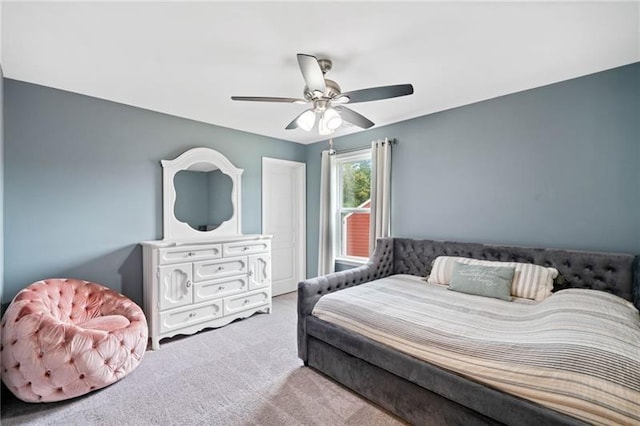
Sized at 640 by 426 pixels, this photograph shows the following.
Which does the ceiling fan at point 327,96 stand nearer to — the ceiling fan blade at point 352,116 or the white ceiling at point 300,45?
the ceiling fan blade at point 352,116

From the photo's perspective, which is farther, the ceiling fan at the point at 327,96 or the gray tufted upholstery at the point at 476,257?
the gray tufted upholstery at the point at 476,257

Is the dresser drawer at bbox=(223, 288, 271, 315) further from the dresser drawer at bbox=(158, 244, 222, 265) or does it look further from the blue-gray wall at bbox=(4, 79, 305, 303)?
the blue-gray wall at bbox=(4, 79, 305, 303)

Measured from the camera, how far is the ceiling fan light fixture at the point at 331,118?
7.23ft

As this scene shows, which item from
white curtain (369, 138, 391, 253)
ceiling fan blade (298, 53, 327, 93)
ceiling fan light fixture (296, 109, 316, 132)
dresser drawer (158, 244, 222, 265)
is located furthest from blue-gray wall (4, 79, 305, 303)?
white curtain (369, 138, 391, 253)

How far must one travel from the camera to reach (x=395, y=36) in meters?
1.94

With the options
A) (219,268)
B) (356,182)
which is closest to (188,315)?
(219,268)

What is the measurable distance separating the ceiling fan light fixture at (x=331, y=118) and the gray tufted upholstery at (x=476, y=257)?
1.41 metres

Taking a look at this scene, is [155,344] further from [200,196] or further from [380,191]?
[380,191]

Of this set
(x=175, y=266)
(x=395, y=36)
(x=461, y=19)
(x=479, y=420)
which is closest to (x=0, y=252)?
(x=175, y=266)

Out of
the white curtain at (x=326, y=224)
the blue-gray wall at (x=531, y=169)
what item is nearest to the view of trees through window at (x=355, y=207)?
the white curtain at (x=326, y=224)

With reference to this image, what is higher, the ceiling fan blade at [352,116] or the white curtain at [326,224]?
the ceiling fan blade at [352,116]

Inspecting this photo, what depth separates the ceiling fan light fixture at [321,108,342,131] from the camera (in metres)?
2.21

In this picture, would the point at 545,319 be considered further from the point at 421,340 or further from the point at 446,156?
the point at 446,156

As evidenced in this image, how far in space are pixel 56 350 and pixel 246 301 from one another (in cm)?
192
